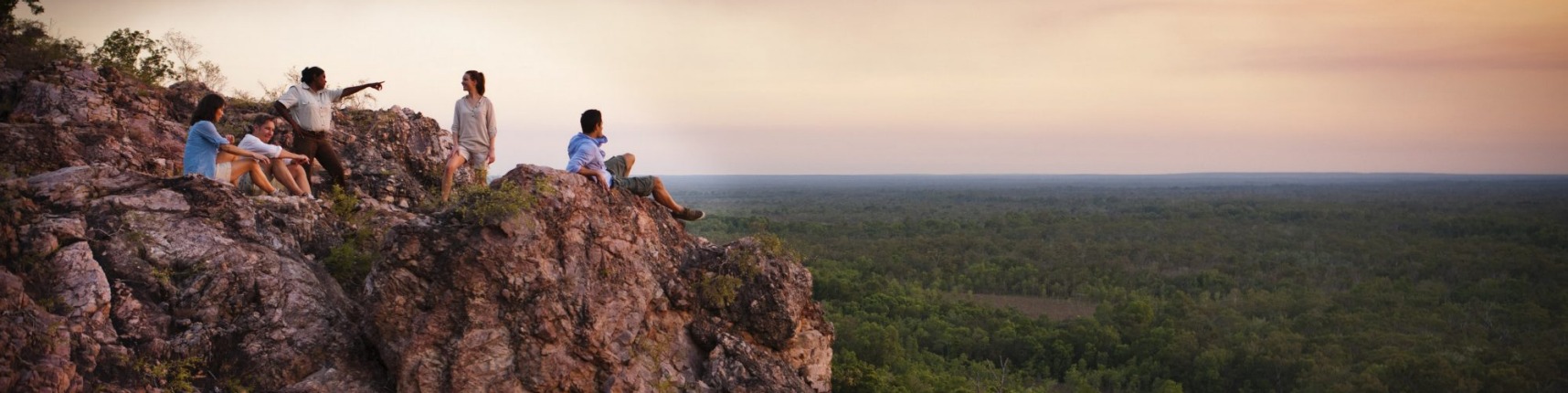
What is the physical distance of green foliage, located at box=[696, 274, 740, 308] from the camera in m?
8.63

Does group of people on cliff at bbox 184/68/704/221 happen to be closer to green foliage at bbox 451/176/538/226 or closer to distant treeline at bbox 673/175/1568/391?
green foliage at bbox 451/176/538/226

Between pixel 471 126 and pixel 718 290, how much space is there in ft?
10.1

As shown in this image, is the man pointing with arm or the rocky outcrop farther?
the man pointing with arm

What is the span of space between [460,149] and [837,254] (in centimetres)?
4758

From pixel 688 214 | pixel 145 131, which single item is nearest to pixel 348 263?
pixel 688 214

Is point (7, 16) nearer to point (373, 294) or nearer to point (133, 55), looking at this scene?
point (133, 55)

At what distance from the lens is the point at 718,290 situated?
8.66 metres

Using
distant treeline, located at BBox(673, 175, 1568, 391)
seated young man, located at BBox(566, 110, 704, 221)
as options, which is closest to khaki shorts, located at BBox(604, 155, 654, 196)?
seated young man, located at BBox(566, 110, 704, 221)

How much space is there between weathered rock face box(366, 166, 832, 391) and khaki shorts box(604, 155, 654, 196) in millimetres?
103

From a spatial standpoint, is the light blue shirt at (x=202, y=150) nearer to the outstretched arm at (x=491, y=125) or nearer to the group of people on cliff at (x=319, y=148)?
the group of people on cliff at (x=319, y=148)

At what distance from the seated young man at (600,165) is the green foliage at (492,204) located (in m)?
0.68

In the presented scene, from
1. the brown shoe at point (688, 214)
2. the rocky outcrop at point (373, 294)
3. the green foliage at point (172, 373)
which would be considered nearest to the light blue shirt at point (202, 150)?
the rocky outcrop at point (373, 294)

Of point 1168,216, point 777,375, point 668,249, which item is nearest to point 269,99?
point 668,249

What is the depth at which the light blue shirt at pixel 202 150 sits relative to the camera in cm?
860
